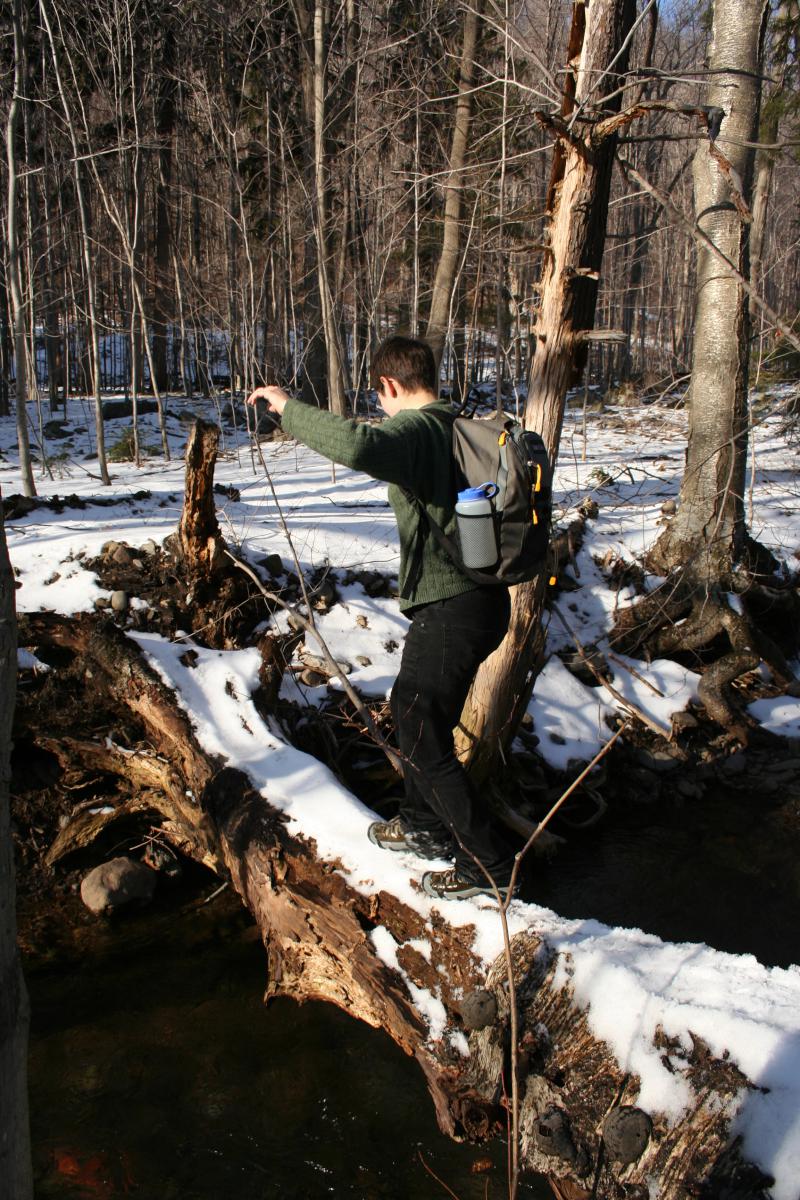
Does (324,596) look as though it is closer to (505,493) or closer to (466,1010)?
(505,493)

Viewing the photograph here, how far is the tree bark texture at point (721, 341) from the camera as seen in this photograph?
6180 mm

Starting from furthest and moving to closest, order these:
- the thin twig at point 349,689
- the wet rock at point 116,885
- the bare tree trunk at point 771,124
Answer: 1. the bare tree trunk at point 771,124
2. the wet rock at point 116,885
3. the thin twig at point 349,689

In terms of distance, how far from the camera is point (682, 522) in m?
7.11

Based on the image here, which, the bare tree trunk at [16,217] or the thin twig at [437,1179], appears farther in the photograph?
the bare tree trunk at [16,217]

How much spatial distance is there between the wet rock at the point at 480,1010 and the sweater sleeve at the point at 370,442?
1.74 metres

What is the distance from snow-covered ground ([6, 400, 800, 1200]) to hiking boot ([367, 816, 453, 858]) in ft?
0.19

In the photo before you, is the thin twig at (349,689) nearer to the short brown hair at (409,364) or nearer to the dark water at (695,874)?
the short brown hair at (409,364)

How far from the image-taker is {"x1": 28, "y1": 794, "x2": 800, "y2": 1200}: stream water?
9.98 ft

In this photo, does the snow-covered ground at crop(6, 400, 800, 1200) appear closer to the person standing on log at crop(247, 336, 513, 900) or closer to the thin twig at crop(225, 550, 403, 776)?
the person standing on log at crop(247, 336, 513, 900)

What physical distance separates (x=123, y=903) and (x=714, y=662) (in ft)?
15.7

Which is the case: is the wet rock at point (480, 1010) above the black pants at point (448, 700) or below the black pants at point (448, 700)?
below

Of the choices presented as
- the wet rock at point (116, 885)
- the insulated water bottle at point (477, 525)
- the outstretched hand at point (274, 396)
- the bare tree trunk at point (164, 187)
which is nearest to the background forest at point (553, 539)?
the wet rock at point (116, 885)

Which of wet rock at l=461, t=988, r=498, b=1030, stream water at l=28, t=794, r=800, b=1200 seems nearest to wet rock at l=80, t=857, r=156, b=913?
stream water at l=28, t=794, r=800, b=1200

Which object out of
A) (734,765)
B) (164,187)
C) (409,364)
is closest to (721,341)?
(734,765)
